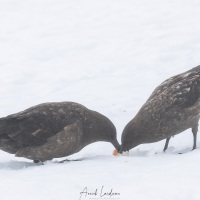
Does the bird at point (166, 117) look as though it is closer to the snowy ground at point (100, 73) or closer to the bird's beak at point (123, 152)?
the bird's beak at point (123, 152)

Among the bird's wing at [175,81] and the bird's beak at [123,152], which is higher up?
the bird's wing at [175,81]

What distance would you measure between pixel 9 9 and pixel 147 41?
475cm

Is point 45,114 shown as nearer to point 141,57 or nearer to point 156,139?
point 156,139

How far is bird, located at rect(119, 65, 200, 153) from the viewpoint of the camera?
7953 mm

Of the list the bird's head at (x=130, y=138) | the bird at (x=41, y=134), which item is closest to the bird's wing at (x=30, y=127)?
the bird at (x=41, y=134)

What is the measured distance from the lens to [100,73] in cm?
1193

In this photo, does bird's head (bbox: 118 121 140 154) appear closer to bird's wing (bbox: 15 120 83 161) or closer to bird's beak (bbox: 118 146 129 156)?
bird's beak (bbox: 118 146 129 156)

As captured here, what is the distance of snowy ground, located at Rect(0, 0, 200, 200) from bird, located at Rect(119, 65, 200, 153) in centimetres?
23

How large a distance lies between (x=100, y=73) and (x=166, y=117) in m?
4.11

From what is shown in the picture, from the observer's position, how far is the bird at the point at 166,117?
26.1ft

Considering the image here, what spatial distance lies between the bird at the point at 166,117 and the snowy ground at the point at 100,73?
23 cm
